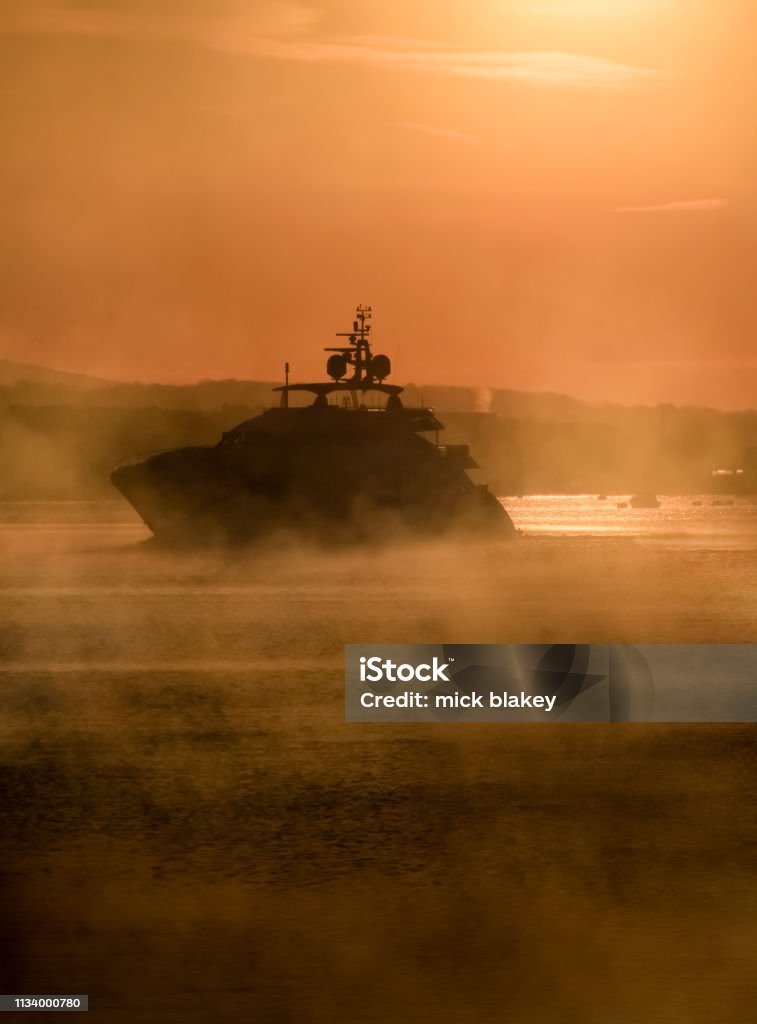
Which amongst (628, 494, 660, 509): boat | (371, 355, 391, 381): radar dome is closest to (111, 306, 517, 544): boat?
(371, 355, 391, 381): radar dome

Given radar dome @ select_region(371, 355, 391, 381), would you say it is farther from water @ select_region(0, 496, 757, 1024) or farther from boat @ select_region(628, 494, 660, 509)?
boat @ select_region(628, 494, 660, 509)

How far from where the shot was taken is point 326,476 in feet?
212

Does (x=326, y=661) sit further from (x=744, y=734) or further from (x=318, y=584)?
(x=318, y=584)

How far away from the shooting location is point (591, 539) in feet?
273

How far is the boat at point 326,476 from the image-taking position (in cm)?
6341

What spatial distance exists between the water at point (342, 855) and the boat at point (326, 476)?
41.3 m

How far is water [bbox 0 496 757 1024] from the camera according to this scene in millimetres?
7230

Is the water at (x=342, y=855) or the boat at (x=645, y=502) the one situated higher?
the boat at (x=645, y=502)

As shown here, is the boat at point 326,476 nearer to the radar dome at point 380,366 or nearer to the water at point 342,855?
the radar dome at point 380,366

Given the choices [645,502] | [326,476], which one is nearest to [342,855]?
[326,476]

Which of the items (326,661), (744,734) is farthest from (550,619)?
(744,734)

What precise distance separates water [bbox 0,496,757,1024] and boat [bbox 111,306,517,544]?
41.3 m

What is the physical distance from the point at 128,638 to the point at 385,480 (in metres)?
39.5

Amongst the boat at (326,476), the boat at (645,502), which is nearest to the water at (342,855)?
the boat at (326,476)
